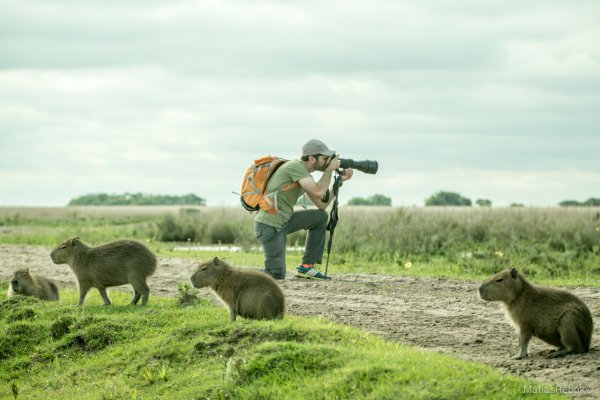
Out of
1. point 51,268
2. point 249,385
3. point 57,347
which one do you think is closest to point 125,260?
point 57,347

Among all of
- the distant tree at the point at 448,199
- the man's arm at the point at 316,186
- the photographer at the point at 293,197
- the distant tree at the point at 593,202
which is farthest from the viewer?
the distant tree at the point at 448,199

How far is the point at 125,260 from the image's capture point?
32.5 feet

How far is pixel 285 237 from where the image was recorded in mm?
11625

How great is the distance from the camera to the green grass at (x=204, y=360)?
20.1 ft

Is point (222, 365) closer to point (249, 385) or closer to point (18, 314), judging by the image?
point (249, 385)

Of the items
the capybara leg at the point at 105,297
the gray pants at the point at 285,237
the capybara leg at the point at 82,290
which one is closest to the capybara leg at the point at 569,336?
the gray pants at the point at 285,237

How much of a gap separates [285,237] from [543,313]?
524 cm

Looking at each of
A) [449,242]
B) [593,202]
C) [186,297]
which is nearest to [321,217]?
[186,297]

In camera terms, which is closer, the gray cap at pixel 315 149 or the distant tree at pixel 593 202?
the gray cap at pixel 315 149

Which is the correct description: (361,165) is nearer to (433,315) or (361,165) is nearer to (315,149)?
(315,149)

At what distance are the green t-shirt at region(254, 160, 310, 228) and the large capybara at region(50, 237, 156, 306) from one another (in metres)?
2.03

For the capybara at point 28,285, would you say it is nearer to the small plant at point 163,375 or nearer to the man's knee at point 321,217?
the man's knee at point 321,217

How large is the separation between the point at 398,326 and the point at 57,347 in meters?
4.10

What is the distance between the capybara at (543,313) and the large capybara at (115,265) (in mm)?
4590
